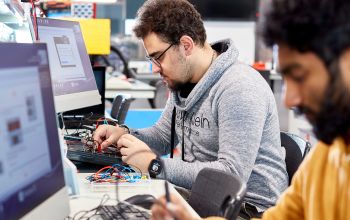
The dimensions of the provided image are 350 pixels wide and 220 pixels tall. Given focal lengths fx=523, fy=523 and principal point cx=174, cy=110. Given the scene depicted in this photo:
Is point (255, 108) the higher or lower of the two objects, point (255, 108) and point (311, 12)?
the lower

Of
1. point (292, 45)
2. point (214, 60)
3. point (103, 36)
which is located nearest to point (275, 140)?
point (214, 60)

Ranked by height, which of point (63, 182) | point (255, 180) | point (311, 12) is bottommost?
point (255, 180)

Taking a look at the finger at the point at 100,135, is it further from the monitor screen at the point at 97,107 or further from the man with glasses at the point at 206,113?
the monitor screen at the point at 97,107

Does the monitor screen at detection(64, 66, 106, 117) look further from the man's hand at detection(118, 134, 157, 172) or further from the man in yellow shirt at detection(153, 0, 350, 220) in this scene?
the man in yellow shirt at detection(153, 0, 350, 220)

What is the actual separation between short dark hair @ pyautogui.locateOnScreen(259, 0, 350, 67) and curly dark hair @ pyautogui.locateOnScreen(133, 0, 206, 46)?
1063mm

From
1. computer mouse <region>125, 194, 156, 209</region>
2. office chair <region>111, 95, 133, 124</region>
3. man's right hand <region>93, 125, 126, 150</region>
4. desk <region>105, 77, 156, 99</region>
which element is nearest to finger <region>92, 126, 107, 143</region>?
man's right hand <region>93, 125, 126, 150</region>

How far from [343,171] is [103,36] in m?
3.15

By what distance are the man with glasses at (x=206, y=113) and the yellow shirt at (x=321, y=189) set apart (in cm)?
50

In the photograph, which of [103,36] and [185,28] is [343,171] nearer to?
[185,28]

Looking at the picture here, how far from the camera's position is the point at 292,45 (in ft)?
2.78

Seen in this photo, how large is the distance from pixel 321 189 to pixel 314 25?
14.6 inches

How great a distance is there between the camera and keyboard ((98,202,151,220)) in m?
1.30

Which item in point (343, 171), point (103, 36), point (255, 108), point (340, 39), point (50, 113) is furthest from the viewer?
point (103, 36)

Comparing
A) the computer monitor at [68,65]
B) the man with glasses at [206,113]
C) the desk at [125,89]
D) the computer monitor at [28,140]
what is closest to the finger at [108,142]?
the man with glasses at [206,113]
